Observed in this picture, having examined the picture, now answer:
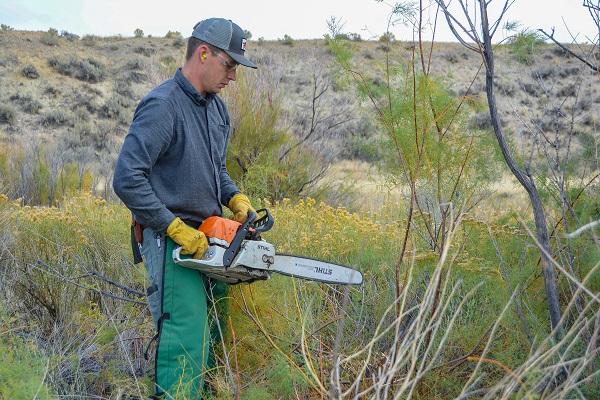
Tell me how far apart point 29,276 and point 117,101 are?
25413mm

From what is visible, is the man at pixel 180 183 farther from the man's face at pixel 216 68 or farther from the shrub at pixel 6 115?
the shrub at pixel 6 115

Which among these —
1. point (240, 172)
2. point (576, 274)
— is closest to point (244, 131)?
point (240, 172)

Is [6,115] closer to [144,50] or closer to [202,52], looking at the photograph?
[144,50]

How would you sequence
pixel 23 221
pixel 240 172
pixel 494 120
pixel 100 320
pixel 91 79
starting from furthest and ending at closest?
pixel 91 79, pixel 240 172, pixel 23 221, pixel 100 320, pixel 494 120

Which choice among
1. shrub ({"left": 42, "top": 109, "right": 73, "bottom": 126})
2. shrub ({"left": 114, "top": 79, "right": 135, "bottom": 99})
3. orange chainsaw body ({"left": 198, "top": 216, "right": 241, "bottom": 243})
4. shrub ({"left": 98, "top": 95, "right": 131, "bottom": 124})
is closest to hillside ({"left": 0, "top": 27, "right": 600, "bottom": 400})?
orange chainsaw body ({"left": 198, "top": 216, "right": 241, "bottom": 243})

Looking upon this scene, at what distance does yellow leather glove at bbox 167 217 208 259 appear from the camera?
11.5 ft

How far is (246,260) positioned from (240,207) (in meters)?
0.59

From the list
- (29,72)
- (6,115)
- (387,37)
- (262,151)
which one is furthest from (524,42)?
(29,72)

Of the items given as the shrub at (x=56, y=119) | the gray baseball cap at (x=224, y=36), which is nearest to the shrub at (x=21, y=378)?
the gray baseball cap at (x=224, y=36)

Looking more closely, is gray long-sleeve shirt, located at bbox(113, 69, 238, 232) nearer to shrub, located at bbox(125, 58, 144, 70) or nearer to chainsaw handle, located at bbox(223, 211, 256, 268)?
chainsaw handle, located at bbox(223, 211, 256, 268)

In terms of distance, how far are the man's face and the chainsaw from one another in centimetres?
66

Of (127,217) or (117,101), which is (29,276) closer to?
(127,217)

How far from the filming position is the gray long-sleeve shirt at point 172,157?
3.47 m

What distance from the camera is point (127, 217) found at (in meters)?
6.71
